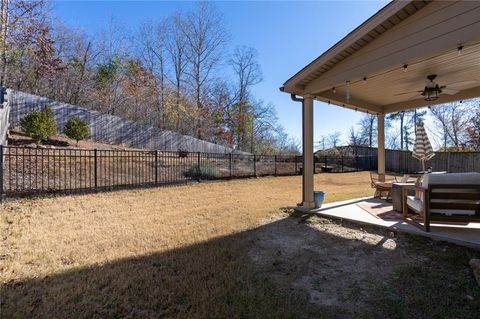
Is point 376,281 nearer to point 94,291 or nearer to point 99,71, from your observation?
point 94,291

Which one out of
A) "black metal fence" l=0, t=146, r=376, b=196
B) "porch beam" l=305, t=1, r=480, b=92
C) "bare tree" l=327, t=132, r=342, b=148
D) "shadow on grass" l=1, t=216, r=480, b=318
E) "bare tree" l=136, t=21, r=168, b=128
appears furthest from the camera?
"bare tree" l=327, t=132, r=342, b=148

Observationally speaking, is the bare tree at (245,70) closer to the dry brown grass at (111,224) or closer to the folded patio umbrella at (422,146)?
the dry brown grass at (111,224)

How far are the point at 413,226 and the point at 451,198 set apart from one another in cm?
73

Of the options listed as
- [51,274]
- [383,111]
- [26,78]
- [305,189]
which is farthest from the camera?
[26,78]

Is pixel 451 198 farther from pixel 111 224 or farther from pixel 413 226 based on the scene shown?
pixel 111 224

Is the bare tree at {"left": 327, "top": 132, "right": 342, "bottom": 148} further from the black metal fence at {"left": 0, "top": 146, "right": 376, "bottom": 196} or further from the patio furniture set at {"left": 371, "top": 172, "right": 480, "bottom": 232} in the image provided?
the patio furniture set at {"left": 371, "top": 172, "right": 480, "bottom": 232}

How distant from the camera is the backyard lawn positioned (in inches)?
88.0

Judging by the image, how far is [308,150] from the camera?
559 centimetres

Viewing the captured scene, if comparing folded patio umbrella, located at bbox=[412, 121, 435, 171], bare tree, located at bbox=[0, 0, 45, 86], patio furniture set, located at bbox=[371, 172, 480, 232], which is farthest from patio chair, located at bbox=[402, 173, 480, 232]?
bare tree, located at bbox=[0, 0, 45, 86]

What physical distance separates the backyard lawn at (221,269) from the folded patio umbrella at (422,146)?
3.26m

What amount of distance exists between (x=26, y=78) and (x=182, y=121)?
10.1 meters

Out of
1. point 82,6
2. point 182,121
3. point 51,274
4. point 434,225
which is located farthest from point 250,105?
point 51,274

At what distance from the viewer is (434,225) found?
4.24 metres

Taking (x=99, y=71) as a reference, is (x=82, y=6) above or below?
above
